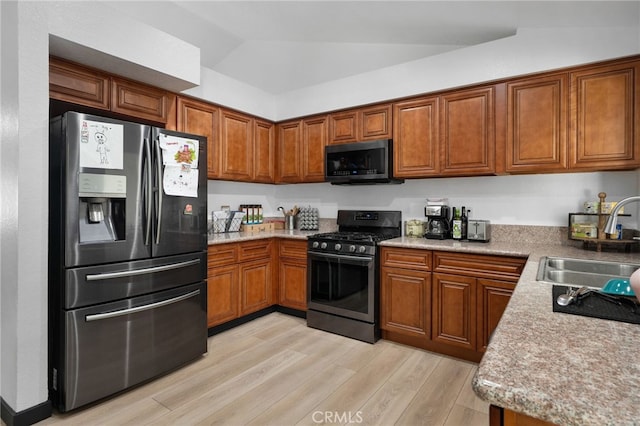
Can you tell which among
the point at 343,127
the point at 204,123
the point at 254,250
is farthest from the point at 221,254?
the point at 343,127

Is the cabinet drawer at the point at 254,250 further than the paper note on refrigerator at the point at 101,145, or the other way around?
the cabinet drawer at the point at 254,250

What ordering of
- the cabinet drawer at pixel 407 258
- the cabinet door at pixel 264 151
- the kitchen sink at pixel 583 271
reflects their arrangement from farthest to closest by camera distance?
the cabinet door at pixel 264 151 → the cabinet drawer at pixel 407 258 → the kitchen sink at pixel 583 271

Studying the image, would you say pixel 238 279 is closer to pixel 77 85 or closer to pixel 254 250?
pixel 254 250

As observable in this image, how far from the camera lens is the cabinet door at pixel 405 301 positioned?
2.85m

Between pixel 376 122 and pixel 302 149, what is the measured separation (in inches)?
38.0

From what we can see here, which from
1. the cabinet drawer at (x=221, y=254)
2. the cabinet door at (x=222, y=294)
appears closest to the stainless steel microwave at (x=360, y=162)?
the cabinet drawer at (x=221, y=254)

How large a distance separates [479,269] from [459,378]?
0.80 meters

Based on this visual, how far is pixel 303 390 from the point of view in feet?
7.41

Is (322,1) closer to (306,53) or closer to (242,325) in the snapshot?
(306,53)

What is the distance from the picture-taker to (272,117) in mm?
4164

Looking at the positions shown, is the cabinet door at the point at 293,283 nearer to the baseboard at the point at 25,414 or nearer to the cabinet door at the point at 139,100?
the cabinet door at the point at 139,100

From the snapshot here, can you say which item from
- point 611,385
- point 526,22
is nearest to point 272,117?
point 526,22

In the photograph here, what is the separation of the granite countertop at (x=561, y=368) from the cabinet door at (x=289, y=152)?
10.3 ft

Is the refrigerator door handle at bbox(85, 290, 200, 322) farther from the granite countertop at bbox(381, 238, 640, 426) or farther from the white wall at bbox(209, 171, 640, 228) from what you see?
the granite countertop at bbox(381, 238, 640, 426)
